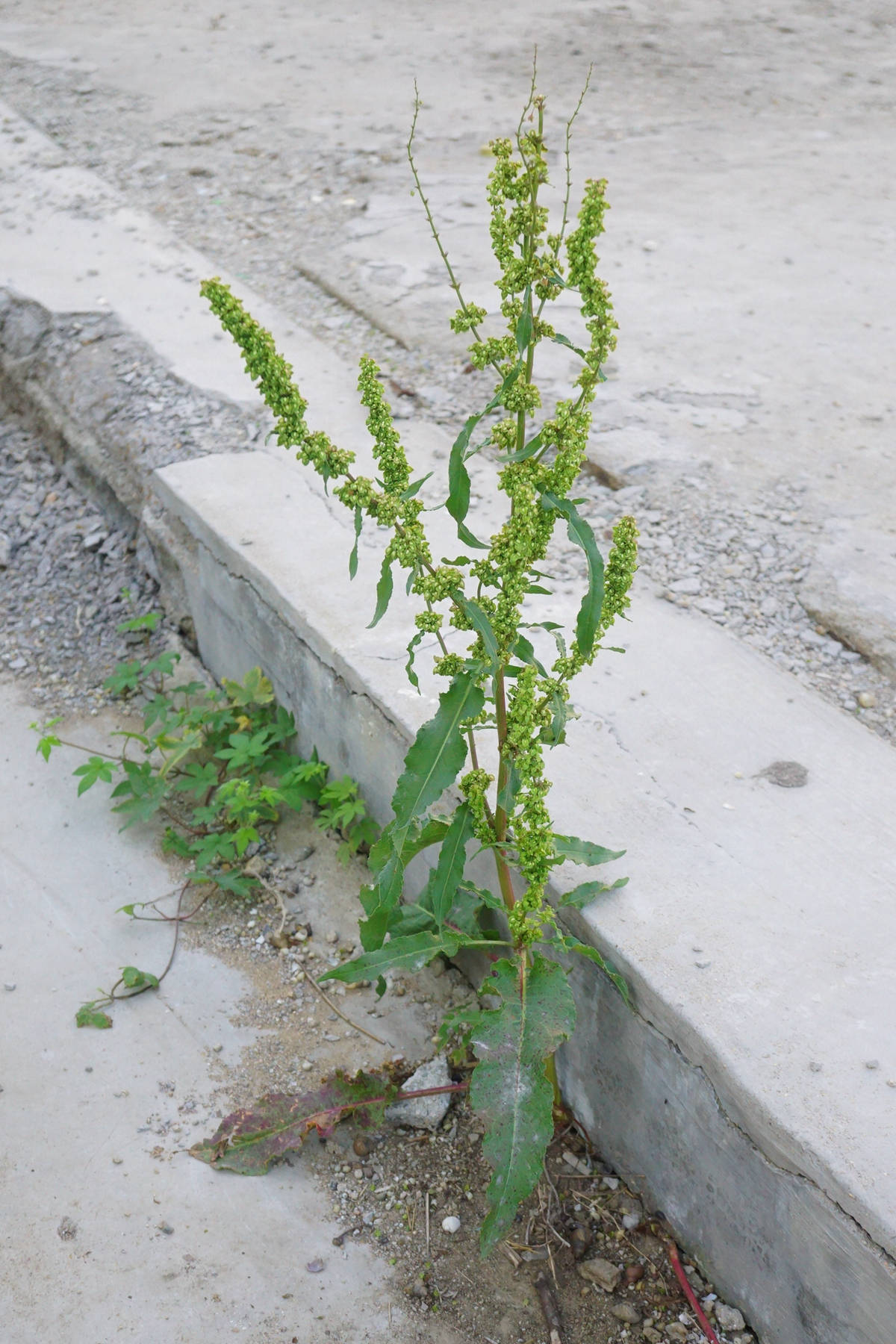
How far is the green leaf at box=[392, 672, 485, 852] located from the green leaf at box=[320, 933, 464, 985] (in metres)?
0.32

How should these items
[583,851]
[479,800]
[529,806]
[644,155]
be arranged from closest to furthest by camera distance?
[529,806]
[479,800]
[583,851]
[644,155]

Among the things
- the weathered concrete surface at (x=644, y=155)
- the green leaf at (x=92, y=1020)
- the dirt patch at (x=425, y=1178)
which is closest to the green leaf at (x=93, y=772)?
the dirt patch at (x=425, y=1178)

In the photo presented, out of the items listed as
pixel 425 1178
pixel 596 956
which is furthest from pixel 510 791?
pixel 425 1178

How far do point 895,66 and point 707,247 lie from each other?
3.06 meters

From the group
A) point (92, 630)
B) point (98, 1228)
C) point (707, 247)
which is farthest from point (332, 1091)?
point (707, 247)

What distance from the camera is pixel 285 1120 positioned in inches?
88.4

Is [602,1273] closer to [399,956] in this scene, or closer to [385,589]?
[399,956]

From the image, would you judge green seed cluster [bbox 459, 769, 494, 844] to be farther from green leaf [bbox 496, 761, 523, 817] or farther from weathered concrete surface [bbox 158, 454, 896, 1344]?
weathered concrete surface [bbox 158, 454, 896, 1344]

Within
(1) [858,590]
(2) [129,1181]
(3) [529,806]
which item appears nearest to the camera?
(3) [529,806]

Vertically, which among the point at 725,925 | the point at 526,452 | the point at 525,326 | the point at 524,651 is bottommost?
the point at 725,925

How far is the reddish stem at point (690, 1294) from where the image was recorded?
1.92 meters

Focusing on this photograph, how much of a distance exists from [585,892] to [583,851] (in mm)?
83

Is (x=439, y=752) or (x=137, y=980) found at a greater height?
(x=439, y=752)

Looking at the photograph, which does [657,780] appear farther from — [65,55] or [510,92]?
[65,55]
